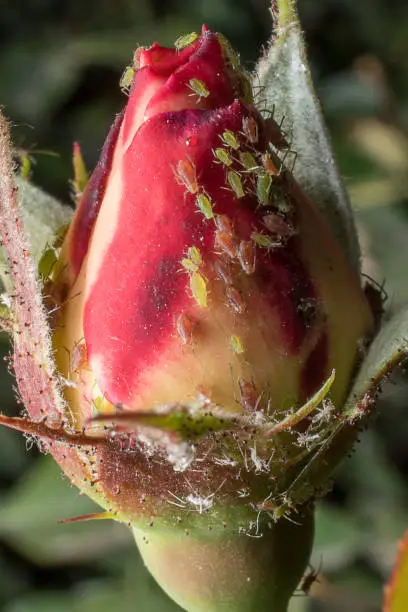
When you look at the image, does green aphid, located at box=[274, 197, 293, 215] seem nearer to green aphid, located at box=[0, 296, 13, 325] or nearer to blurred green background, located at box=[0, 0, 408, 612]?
green aphid, located at box=[0, 296, 13, 325]

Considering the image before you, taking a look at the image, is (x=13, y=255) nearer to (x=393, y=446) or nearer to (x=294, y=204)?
(x=294, y=204)

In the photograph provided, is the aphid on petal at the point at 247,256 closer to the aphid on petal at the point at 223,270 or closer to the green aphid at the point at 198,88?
the aphid on petal at the point at 223,270

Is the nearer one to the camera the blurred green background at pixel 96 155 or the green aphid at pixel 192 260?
the green aphid at pixel 192 260

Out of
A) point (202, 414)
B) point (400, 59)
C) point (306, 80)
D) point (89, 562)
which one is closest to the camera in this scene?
point (202, 414)

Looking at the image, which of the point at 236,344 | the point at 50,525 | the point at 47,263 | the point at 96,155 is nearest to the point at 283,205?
the point at 236,344

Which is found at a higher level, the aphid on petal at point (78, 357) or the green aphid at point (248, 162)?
the green aphid at point (248, 162)

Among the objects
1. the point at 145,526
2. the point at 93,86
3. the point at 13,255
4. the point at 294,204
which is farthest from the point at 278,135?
the point at 93,86

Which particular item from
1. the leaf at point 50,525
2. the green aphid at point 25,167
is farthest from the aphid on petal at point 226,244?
the leaf at point 50,525
